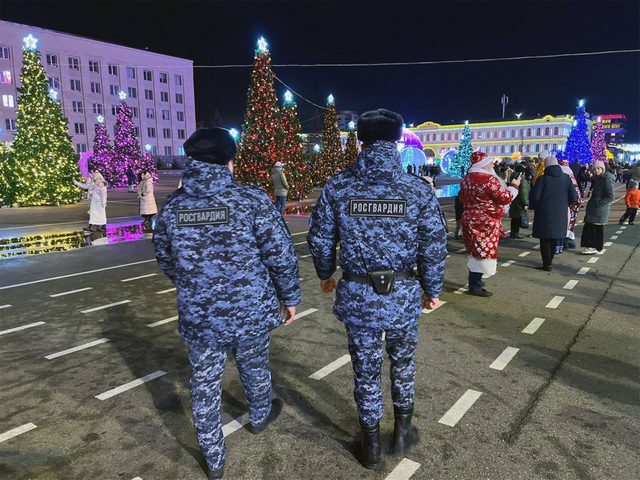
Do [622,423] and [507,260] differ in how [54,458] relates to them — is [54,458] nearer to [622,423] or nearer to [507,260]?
[622,423]

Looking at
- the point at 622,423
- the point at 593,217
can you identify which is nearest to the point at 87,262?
the point at 622,423

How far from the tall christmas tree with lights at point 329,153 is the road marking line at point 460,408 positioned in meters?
26.8

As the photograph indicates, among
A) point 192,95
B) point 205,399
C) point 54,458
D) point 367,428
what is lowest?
point 54,458

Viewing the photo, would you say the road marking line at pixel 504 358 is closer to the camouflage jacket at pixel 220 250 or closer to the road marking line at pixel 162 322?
the camouflage jacket at pixel 220 250

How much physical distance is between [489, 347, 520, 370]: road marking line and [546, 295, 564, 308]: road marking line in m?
1.79

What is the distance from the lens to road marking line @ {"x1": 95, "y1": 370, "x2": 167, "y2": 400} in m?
3.75

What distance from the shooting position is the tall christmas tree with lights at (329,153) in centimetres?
3005

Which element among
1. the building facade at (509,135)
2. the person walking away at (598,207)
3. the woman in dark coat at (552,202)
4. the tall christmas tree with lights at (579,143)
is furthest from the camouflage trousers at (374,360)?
the building facade at (509,135)

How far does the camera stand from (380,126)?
106 inches

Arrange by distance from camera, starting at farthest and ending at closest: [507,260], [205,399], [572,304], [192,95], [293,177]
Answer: [192,95] → [293,177] → [507,260] → [572,304] → [205,399]

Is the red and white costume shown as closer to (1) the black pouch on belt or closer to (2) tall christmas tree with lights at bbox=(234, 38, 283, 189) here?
(1) the black pouch on belt

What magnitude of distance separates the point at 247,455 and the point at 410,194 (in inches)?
76.6

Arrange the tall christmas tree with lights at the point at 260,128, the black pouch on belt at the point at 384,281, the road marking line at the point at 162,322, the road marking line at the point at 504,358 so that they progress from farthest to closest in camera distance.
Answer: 1. the tall christmas tree with lights at the point at 260,128
2. the road marking line at the point at 162,322
3. the road marking line at the point at 504,358
4. the black pouch on belt at the point at 384,281

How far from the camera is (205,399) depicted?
8.69 feet
